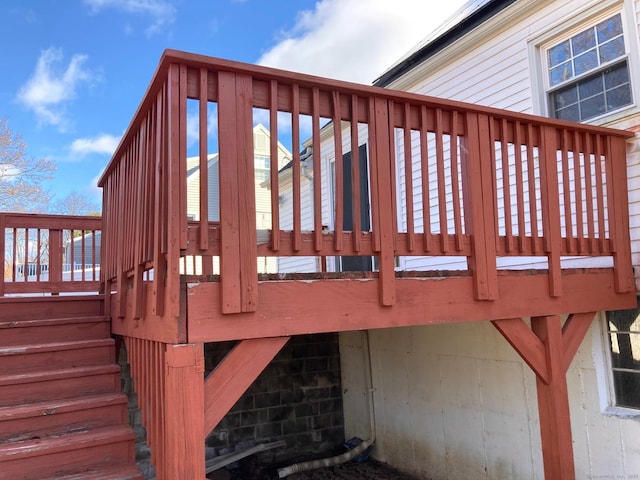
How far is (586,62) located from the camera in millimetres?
4367

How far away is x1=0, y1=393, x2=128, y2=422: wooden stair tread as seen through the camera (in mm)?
2654

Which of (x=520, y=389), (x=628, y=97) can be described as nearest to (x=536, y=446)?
(x=520, y=389)

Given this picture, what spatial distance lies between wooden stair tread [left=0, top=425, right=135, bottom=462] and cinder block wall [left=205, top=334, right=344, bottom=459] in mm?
3200

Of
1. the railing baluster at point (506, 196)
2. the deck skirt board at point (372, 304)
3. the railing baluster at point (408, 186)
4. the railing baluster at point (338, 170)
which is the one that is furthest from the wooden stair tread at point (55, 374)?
the railing baluster at point (506, 196)

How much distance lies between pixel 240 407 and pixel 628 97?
17.0 ft

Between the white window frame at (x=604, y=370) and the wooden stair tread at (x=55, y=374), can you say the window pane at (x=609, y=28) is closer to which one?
the white window frame at (x=604, y=370)

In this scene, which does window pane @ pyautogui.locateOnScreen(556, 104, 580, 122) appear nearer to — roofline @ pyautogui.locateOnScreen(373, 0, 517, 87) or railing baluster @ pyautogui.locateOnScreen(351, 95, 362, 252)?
roofline @ pyautogui.locateOnScreen(373, 0, 517, 87)

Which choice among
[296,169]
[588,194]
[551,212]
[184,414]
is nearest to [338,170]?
[296,169]

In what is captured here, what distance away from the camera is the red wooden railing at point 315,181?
211 cm

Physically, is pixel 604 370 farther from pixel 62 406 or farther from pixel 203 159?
pixel 62 406

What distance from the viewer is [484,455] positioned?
471cm

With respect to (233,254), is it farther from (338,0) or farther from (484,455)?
(338,0)

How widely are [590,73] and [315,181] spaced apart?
126 inches

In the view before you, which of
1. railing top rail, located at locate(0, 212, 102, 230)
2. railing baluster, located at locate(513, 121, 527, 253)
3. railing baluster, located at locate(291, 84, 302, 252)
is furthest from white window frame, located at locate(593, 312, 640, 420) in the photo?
railing top rail, located at locate(0, 212, 102, 230)
